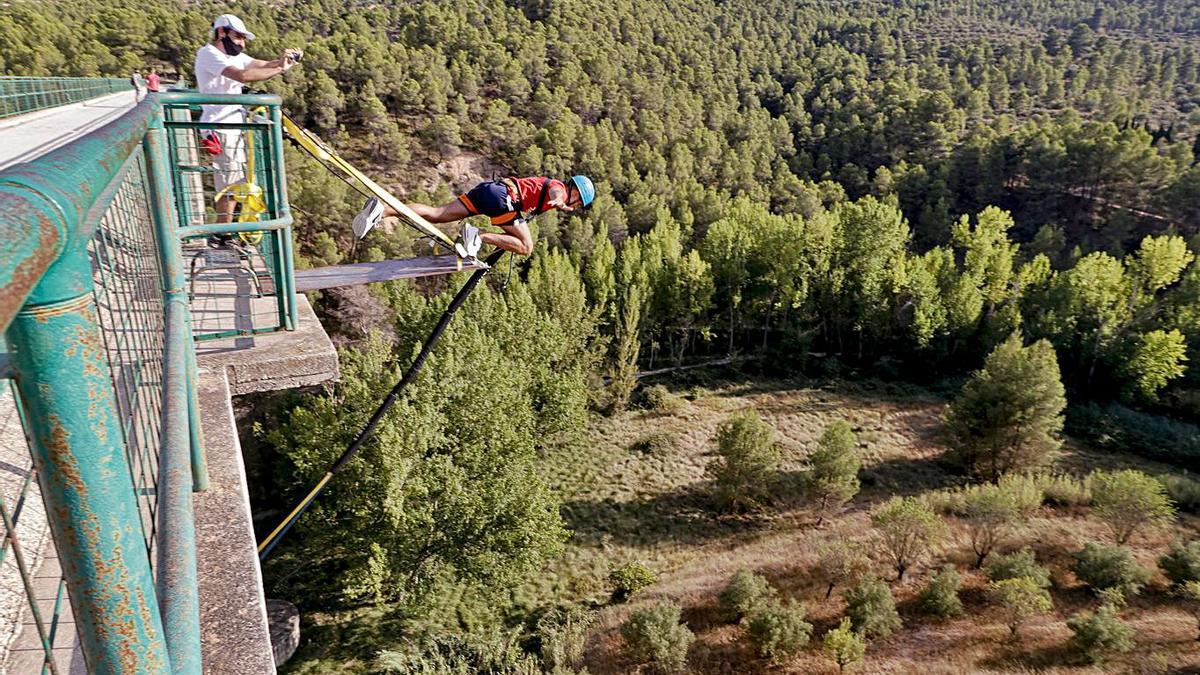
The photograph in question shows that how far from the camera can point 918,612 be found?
16344 millimetres

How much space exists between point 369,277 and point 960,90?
83.6m

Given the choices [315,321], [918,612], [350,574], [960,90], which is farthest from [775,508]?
[960,90]

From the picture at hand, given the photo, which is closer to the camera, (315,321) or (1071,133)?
(315,321)

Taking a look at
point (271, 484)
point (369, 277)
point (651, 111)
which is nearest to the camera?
point (369, 277)

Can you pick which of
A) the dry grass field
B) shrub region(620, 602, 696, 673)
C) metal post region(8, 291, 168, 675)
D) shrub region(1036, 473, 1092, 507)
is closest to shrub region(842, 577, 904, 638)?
the dry grass field

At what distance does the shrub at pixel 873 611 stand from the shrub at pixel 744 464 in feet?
24.2

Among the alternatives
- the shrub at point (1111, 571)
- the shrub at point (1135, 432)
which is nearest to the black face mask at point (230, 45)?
the shrub at point (1111, 571)

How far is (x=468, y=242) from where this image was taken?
5.86 metres

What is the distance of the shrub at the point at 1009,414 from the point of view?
1013 inches

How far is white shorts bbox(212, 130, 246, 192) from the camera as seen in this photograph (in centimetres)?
629

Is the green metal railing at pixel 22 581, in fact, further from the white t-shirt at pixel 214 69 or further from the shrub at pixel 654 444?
the shrub at pixel 654 444

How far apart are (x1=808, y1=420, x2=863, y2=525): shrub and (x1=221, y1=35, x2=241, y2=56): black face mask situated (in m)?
21.5

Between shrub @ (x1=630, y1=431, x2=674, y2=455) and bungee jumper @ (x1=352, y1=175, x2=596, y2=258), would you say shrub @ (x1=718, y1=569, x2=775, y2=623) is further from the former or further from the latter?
bungee jumper @ (x1=352, y1=175, x2=596, y2=258)

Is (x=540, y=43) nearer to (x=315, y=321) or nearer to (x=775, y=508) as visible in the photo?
(x=775, y=508)
